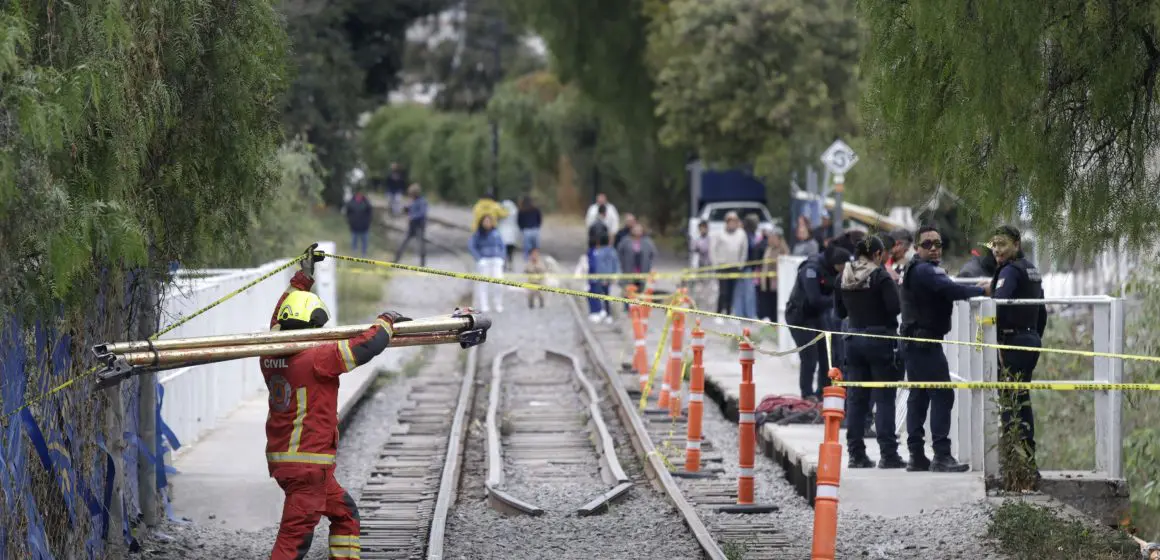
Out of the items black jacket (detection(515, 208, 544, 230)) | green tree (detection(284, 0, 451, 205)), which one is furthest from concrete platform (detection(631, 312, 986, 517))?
green tree (detection(284, 0, 451, 205))

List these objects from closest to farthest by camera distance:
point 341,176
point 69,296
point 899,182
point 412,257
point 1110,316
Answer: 1. point 69,296
2. point 899,182
3. point 1110,316
4. point 412,257
5. point 341,176

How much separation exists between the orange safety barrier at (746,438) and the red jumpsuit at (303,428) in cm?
394

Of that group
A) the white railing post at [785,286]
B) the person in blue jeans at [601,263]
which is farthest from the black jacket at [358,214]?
the white railing post at [785,286]

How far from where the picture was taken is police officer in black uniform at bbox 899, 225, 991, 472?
11.3 m

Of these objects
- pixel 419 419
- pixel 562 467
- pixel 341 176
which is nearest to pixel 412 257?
pixel 341 176

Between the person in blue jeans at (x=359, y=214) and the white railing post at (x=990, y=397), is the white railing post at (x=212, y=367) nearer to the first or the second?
the white railing post at (x=990, y=397)

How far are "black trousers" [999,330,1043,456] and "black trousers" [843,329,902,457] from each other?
33.4 inches

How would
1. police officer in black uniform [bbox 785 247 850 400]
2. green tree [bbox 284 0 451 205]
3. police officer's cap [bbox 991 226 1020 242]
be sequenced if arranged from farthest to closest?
green tree [bbox 284 0 451 205]
police officer in black uniform [bbox 785 247 850 400]
police officer's cap [bbox 991 226 1020 242]

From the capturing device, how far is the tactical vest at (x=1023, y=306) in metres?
11.2

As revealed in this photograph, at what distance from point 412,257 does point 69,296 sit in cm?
3415

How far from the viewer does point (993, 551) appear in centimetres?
Answer: 991

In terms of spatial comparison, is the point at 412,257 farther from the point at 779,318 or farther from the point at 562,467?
the point at 562,467

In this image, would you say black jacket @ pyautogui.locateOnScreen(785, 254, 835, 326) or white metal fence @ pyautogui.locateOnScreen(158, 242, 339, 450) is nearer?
white metal fence @ pyautogui.locateOnScreen(158, 242, 339, 450)

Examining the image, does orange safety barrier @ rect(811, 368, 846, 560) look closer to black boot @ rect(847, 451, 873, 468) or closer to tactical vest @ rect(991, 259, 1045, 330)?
tactical vest @ rect(991, 259, 1045, 330)
